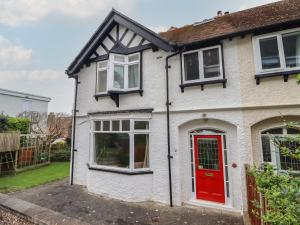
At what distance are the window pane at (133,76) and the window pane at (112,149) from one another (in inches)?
103

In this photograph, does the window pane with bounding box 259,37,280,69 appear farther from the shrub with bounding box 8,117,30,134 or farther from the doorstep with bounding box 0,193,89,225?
the shrub with bounding box 8,117,30,134

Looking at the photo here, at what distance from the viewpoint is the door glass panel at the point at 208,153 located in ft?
24.8

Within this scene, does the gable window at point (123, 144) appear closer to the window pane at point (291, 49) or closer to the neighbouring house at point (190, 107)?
the neighbouring house at point (190, 107)

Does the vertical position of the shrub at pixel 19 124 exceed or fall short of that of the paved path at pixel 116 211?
it exceeds it

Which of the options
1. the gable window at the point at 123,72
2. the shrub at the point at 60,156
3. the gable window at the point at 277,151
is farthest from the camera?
the shrub at the point at 60,156

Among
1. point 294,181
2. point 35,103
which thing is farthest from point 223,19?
point 35,103

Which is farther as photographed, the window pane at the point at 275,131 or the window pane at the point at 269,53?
the window pane at the point at 269,53

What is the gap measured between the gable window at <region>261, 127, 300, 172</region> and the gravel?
8774 millimetres

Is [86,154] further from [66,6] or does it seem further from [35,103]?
[35,103]

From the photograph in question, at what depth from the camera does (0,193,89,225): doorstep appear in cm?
599

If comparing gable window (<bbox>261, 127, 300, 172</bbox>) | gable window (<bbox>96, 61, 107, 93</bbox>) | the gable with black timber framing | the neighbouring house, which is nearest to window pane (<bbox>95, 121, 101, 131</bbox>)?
the neighbouring house

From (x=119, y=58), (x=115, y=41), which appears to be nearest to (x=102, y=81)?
(x=119, y=58)

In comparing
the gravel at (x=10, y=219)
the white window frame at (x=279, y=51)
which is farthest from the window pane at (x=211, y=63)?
the gravel at (x=10, y=219)

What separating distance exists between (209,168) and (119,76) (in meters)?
6.13
